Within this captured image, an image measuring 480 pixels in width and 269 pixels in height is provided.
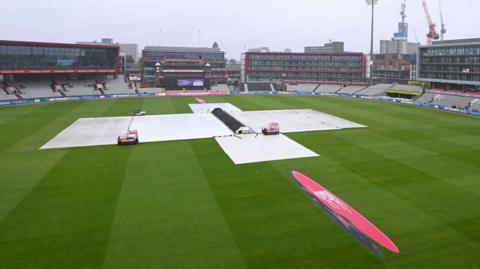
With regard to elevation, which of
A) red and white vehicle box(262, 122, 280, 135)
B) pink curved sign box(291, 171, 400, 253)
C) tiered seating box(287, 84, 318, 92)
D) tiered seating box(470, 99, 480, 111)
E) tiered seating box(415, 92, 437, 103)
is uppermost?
tiered seating box(287, 84, 318, 92)

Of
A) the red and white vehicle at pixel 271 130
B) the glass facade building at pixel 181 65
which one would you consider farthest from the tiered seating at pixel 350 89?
the red and white vehicle at pixel 271 130

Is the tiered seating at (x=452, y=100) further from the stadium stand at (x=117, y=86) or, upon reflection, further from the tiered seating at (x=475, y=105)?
the stadium stand at (x=117, y=86)

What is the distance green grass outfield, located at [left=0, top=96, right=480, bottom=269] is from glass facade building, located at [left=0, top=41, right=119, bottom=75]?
5845 centimetres

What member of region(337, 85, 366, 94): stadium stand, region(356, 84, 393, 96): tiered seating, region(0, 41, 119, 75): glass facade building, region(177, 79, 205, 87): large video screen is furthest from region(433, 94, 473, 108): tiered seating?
region(0, 41, 119, 75): glass facade building

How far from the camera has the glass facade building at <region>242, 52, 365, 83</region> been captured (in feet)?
431

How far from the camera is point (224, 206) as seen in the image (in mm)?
21156

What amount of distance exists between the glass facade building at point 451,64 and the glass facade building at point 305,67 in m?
40.3

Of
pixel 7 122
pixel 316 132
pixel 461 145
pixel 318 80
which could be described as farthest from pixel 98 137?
pixel 318 80

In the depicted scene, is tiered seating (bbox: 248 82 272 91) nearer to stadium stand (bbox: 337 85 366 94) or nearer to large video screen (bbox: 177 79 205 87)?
large video screen (bbox: 177 79 205 87)

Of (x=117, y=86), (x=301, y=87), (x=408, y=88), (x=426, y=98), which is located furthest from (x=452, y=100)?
(x=117, y=86)

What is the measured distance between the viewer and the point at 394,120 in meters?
54.8

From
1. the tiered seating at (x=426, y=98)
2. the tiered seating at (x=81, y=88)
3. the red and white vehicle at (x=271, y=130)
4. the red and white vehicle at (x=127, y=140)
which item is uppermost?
the tiered seating at (x=81, y=88)

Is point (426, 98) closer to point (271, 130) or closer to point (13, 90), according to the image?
point (271, 130)

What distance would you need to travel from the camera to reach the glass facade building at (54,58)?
280 feet
